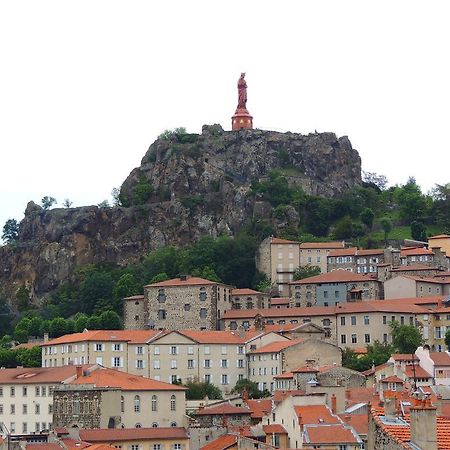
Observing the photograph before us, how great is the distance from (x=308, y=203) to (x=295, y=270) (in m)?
18.6

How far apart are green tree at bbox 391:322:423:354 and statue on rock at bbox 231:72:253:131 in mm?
60804

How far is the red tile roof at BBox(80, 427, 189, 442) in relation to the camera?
7731 centimetres

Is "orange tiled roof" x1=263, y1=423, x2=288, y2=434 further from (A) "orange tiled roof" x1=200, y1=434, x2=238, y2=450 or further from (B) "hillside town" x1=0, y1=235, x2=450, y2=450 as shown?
(A) "orange tiled roof" x1=200, y1=434, x2=238, y2=450

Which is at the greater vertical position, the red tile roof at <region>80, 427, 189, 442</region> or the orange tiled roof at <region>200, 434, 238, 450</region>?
the red tile roof at <region>80, 427, 189, 442</region>

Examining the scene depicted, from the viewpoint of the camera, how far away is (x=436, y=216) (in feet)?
508

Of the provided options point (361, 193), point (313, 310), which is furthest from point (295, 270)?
point (361, 193)

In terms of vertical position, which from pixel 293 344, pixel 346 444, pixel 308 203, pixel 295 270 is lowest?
pixel 346 444

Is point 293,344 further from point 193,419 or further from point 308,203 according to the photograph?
point 308,203

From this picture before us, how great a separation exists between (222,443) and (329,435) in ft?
30.4

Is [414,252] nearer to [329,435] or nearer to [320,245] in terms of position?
[320,245]

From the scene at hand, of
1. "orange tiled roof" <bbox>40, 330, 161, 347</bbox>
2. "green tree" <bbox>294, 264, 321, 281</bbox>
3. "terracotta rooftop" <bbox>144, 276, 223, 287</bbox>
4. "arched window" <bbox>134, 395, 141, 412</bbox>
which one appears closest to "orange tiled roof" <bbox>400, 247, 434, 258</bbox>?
"green tree" <bbox>294, 264, 321, 281</bbox>

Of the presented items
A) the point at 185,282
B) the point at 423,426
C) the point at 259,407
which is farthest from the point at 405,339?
the point at 423,426

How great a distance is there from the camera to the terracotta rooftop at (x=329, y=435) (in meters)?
64.6

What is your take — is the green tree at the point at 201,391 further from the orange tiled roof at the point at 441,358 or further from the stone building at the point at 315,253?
the stone building at the point at 315,253
